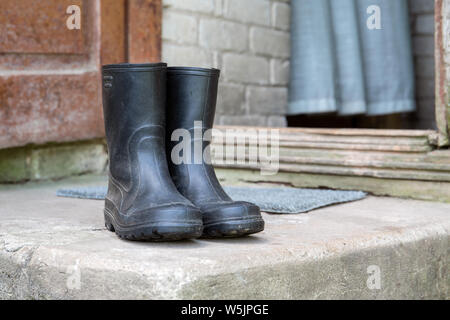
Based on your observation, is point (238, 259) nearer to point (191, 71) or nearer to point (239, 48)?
point (191, 71)

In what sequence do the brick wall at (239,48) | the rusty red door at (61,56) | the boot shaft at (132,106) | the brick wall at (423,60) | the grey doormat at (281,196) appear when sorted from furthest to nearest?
the brick wall at (423,60)
the brick wall at (239,48)
the rusty red door at (61,56)
the grey doormat at (281,196)
the boot shaft at (132,106)

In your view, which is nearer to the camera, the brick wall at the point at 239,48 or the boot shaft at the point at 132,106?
the boot shaft at the point at 132,106

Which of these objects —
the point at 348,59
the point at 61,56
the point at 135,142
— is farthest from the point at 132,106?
the point at 348,59

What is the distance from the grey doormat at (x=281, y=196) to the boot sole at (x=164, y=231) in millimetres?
453

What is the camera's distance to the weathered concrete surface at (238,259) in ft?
3.03

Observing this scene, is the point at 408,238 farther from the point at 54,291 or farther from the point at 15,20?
the point at 15,20

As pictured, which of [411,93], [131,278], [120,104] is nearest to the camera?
[131,278]

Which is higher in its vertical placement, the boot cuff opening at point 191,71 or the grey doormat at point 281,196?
the boot cuff opening at point 191,71

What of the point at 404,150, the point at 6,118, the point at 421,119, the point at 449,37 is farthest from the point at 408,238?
the point at 421,119

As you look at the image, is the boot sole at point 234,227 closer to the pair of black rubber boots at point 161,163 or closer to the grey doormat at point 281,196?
the pair of black rubber boots at point 161,163

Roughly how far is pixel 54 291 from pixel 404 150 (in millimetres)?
1047

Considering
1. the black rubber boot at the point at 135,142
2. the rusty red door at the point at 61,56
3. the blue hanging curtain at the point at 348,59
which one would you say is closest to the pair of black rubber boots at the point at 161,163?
the black rubber boot at the point at 135,142

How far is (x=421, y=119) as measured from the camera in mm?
3076

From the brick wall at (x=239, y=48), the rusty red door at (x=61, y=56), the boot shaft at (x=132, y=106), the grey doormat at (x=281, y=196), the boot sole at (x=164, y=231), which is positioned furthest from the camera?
the brick wall at (x=239, y=48)
